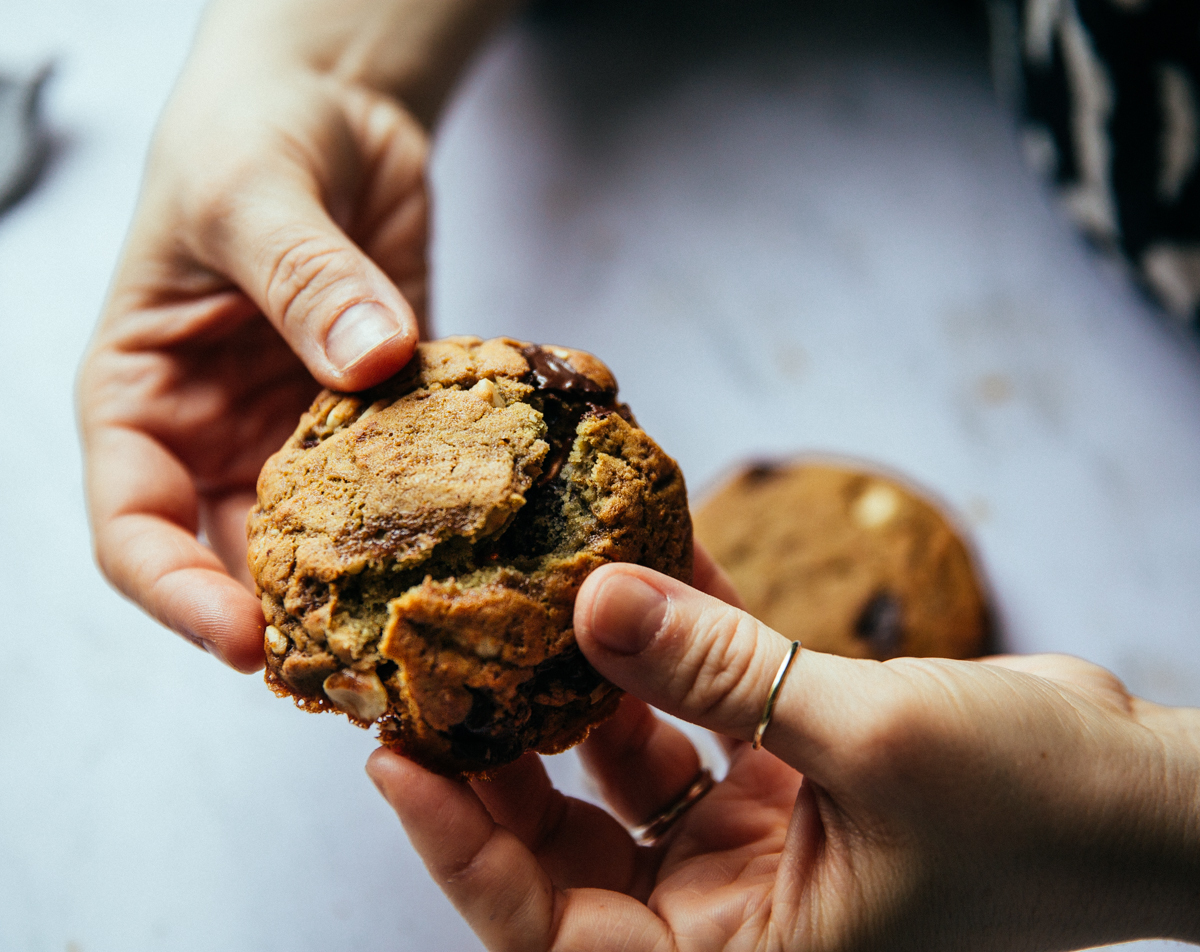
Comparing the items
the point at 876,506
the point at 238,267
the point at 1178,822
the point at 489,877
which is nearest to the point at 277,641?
the point at 489,877

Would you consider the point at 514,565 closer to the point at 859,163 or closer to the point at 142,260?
the point at 142,260

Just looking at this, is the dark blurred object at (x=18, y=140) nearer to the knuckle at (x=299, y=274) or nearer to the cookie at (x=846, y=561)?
the knuckle at (x=299, y=274)

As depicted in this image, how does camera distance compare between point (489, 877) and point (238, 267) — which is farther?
point (238, 267)

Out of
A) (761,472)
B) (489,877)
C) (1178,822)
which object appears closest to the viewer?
(489,877)

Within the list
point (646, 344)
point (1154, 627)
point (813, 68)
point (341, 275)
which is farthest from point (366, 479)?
point (813, 68)

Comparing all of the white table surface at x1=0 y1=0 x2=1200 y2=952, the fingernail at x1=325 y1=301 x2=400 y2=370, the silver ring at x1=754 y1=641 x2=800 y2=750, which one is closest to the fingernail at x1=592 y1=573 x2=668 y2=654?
the silver ring at x1=754 y1=641 x2=800 y2=750

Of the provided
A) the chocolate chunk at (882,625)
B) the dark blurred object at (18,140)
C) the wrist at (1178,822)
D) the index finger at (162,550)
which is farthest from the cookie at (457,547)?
the dark blurred object at (18,140)

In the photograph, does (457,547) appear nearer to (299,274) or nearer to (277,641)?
(277,641)
